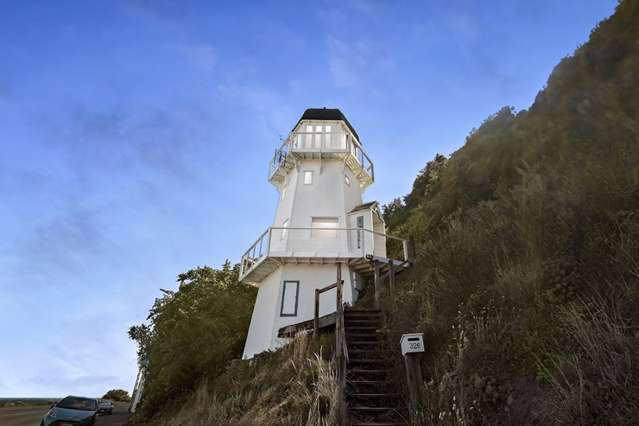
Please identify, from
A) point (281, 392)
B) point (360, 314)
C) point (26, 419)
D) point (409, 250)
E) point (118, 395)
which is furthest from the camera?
point (118, 395)

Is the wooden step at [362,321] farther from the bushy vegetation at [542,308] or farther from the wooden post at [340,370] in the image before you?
the wooden post at [340,370]

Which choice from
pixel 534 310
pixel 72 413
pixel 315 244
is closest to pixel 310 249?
pixel 315 244

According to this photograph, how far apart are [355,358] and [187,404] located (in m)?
8.11

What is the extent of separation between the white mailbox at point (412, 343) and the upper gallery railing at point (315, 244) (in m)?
9.97

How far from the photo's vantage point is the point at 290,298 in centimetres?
1634

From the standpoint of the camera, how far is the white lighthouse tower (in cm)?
1638

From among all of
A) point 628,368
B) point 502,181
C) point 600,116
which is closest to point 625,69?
point 600,116

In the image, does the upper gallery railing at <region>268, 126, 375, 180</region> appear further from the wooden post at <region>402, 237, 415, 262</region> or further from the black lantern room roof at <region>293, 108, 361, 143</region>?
the wooden post at <region>402, 237, 415, 262</region>

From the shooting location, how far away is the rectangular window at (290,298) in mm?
16078

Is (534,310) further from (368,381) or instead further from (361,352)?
(361,352)

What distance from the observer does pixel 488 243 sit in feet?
23.3

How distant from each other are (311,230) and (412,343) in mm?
12237

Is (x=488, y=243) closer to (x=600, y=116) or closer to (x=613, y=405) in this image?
(x=613, y=405)

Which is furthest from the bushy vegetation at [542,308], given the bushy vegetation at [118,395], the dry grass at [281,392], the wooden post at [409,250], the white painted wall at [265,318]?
the bushy vegetation at [118,395]
